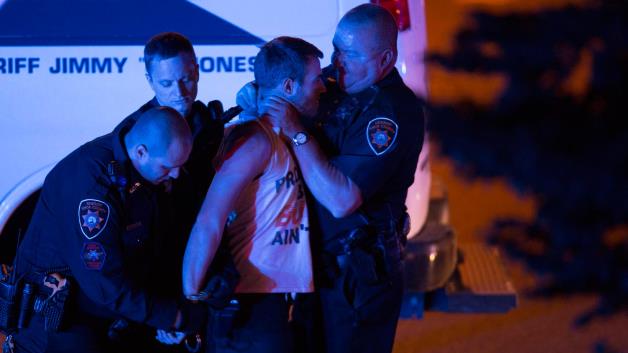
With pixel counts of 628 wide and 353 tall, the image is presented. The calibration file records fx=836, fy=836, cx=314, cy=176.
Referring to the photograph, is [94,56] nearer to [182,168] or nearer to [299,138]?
[182,168]

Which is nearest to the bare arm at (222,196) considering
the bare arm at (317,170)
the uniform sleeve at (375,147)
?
the bare arm at (317,170)

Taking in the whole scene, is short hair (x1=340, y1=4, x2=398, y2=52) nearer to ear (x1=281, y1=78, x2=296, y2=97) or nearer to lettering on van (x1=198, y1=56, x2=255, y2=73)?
ear (x1=281, y1=78, x2=296, y2=97)

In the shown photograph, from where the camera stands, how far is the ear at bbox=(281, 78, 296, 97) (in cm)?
252

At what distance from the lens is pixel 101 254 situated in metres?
2.38

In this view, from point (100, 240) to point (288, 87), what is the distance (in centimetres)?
71

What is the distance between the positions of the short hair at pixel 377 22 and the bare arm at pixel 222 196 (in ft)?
1.83

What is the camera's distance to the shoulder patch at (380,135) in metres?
2.64

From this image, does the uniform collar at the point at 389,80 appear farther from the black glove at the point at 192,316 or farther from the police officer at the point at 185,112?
the black glove at the point at 192,316

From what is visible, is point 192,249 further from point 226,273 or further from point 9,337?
point 9,337

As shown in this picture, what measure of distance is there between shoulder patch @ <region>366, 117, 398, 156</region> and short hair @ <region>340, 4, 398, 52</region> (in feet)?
0.90

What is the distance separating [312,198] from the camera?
275 cm

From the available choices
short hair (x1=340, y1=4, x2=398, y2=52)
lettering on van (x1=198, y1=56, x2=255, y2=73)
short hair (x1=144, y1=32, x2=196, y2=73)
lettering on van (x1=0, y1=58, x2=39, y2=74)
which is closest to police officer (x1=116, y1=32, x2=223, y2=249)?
short hair (x1=144, y1=32, x2=196, y2=73)

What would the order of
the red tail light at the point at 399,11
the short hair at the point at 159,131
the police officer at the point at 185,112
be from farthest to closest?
the red tail light at the point at 399,11 → the police officer at the point at 185,112 → the short hair at the point at 159,131

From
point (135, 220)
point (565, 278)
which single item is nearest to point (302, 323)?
point (135, 220)
